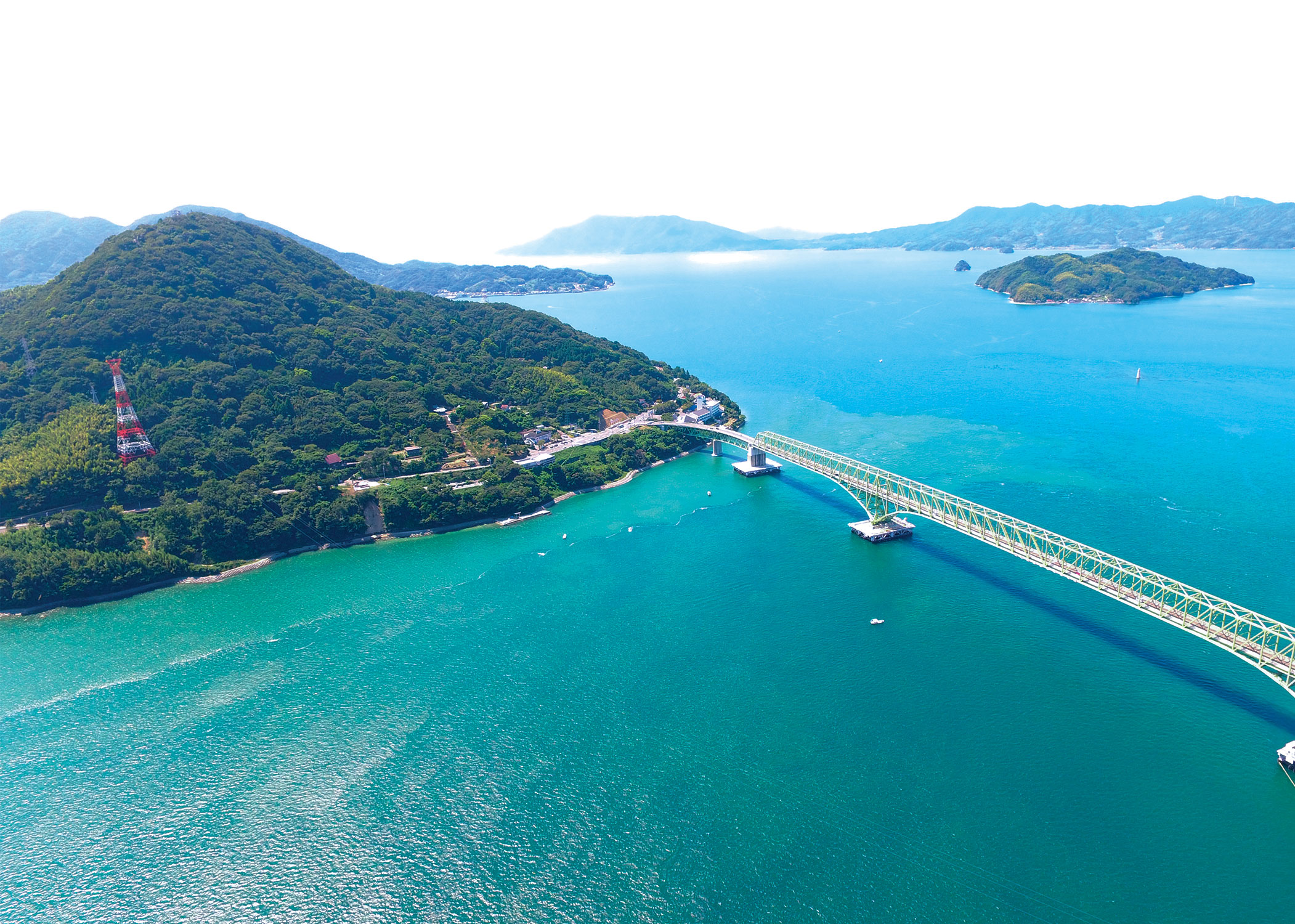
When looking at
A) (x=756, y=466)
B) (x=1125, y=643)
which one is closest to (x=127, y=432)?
(x=756, y=466)

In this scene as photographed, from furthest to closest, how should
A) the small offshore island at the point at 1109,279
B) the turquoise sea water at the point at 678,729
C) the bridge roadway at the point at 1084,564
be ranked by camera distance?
the small offshore island at the point at 1109,279 → the bridge roadway at the point at 1084,564 → the turquoise sea water at the point at 678,729

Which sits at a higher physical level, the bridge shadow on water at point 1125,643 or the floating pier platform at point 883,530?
the floating pier platform at point 883,530

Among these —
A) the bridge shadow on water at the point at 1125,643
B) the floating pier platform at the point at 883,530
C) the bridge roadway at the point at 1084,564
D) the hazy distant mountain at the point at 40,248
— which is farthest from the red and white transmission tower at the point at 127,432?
the hazy distant mountain at the point at 40,248

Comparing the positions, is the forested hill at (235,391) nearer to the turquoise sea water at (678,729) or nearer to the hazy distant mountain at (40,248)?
the turquoise sea water at (678,729)

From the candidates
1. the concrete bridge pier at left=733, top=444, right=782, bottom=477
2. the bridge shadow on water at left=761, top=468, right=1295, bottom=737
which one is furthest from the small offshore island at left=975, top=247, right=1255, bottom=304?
the bridge shadow on water at left=761, top=468, right=1295, bottom=737

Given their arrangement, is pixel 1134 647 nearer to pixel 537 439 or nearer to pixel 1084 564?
pixel 1084 564

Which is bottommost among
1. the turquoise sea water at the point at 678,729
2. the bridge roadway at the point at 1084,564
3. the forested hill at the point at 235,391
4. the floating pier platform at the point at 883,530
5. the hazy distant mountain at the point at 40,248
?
the turquoise sea water at the point at 678,729
